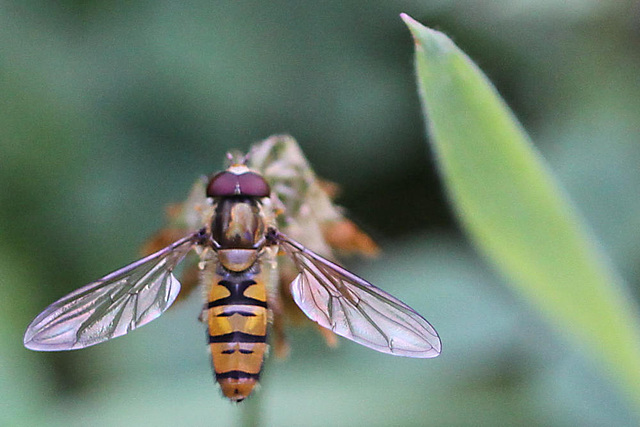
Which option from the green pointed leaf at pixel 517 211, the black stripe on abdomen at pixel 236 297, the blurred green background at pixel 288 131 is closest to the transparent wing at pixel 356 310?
the black stripe on abdomen at pixel 236 297

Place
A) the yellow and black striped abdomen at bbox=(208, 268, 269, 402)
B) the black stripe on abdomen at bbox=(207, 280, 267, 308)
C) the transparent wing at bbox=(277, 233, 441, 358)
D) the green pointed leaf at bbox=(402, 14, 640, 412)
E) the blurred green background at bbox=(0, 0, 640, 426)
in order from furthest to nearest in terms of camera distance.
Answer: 1. the blurred green background at bbox=(0, 0, 640, 426)
2. the black stripe on abdomen at bbox=(207, 280, 267, 308)
3. the yellow and black striped abdomen at bbox=(208, 268, 269, 402)
4. the transparent wing at bbox=(277, 233, 441, 358)
5. the green pointed leaf at bbox=(402, 14, 640, 412)

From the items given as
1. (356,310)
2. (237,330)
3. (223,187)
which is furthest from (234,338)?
(223,187)

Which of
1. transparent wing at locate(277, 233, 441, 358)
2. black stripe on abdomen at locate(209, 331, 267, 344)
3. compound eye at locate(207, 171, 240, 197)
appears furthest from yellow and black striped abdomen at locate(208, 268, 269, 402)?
compound eye at locate(207, 171, 240, 197)

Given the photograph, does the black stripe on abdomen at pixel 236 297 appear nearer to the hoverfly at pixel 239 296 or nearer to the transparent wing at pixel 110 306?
the hoverfly at pixel 239 296

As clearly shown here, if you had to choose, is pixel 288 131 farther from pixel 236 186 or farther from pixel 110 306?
pixel 110 306

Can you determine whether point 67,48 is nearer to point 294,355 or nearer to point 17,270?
point 17,270

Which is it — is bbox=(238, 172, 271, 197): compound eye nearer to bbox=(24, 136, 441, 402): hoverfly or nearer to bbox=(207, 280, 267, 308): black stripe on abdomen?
bbox=(24, 136, 441, 402): hoverfly
